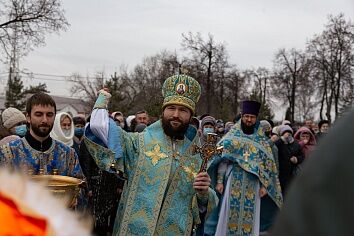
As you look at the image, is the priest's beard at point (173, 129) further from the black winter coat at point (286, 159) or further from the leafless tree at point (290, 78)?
the leafless tree at point (290, 78)

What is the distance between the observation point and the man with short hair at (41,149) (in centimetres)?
382

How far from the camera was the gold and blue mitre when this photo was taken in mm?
4258

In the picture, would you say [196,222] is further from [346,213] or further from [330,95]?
[330,95]

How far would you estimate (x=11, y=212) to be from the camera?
1.18 meters

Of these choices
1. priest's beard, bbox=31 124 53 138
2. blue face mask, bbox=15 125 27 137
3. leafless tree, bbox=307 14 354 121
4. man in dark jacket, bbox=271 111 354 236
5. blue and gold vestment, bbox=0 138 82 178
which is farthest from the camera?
leafless tree, bbox=307 14 354 121

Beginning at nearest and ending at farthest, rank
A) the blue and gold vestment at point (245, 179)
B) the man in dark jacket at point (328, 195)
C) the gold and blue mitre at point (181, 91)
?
1. the man in dark jacket at point (328, 195)
2. the gold and blue mitre at point (181, 91)
3. the blue and gold vestment at point (245, 179)

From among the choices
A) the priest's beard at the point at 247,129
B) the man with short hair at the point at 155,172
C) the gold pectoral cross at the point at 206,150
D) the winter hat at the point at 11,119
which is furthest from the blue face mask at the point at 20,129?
the priest's beard at the point at 247,129

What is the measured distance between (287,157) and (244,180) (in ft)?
6.88

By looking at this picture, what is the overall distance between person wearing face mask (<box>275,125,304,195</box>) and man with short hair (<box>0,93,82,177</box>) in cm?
522

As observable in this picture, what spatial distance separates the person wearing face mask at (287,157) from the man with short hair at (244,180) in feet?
5.61

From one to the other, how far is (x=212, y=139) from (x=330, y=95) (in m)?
33.7

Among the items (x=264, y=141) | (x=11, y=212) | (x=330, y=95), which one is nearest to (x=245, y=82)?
(x=330, y=95)

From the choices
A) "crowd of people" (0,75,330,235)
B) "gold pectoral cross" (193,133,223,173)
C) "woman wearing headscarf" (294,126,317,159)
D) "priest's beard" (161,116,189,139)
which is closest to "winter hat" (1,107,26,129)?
"crowd of people" (0,75,330,235)

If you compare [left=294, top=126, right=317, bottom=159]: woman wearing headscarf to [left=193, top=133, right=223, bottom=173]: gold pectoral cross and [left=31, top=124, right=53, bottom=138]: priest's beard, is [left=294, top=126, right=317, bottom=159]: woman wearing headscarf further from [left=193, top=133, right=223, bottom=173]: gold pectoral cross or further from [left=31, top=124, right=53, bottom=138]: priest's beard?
[left=31, top=124, right=53, bottom=138]: priest's beard
